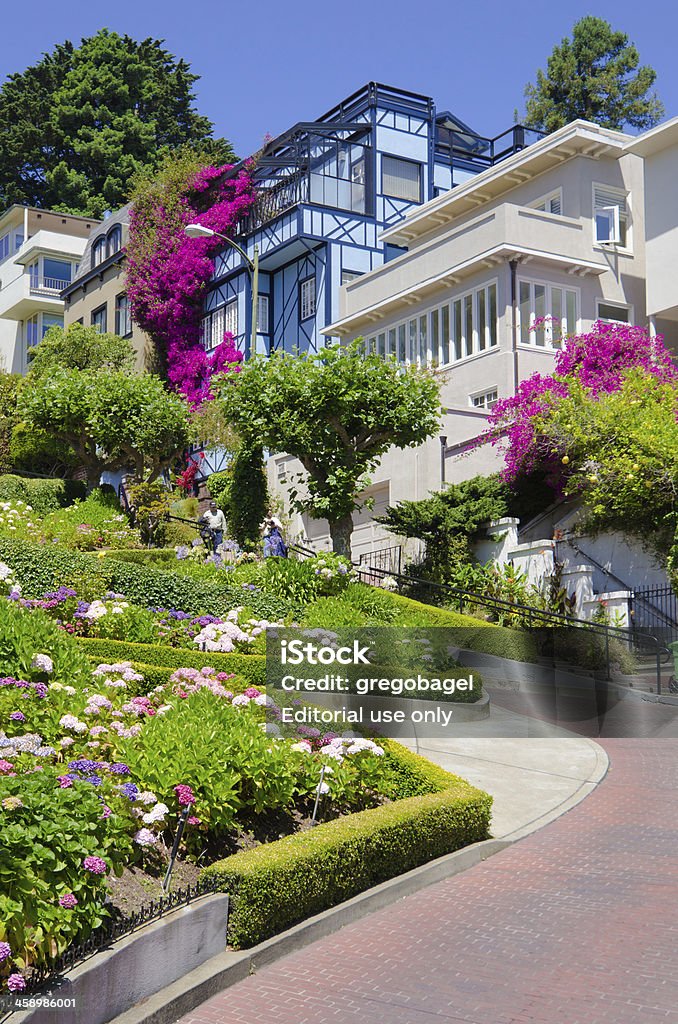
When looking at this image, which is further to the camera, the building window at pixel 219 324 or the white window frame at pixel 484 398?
the building window at pixel 219 324

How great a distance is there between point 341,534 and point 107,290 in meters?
29.9

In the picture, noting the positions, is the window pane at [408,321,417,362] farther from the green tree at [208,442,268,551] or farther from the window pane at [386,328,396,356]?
the green tree at [208,442,268,551]

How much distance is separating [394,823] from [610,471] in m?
12.9

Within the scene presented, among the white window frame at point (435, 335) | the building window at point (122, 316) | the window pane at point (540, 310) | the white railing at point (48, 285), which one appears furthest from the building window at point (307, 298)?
the white railing at point (48, 285)

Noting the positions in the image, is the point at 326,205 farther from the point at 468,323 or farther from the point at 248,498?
the point at 248,498

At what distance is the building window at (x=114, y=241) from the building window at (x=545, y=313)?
24.4m

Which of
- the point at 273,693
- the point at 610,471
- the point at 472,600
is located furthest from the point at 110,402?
the point at 273,693

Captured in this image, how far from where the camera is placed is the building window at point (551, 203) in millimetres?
31469

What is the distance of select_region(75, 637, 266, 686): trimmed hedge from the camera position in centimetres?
1419

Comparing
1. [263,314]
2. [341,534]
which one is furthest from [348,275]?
[341,534]

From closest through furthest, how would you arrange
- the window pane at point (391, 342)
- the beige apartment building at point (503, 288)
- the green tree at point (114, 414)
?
the beige apartment building at point (503, 288) < the green tree at point (114, 414) < the window pane at point (391, 342)

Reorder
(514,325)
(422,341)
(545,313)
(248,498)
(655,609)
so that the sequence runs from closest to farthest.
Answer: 1. (655,609)
2. (248,498)
3. (514,325)
4. (545,313)
5. (422,341)

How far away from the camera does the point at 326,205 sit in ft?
125

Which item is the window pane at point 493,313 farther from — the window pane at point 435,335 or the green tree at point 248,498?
the green tree at point 248,498
